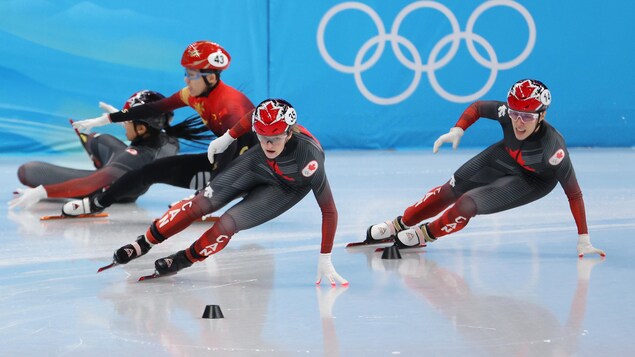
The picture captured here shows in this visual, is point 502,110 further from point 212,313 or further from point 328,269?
point 212,313

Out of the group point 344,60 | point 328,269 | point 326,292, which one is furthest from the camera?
point 344,60

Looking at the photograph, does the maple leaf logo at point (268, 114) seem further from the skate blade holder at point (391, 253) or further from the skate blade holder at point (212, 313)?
the skate blade holder at point (391, 253)

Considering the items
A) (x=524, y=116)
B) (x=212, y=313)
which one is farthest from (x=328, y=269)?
(x=524, y=116)

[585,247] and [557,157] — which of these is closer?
[557,157]

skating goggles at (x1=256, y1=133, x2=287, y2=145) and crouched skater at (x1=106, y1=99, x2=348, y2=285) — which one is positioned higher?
skating goggles at (x1=256, y1=133, x2=287, y2=145)

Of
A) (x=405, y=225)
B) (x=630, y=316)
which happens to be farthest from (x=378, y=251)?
(x=630, y=316)

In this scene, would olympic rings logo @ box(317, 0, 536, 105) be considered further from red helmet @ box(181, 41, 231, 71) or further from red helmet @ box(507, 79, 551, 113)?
red helmet @ box(507, 79, 551, 113)

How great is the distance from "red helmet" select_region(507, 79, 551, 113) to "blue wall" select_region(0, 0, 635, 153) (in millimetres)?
6951

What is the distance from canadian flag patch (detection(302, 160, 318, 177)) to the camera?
5.47 m

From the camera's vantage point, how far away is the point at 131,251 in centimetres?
559

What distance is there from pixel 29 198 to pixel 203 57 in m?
1.99

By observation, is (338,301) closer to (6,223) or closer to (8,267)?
(8,267)

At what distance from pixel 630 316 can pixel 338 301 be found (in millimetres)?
1295

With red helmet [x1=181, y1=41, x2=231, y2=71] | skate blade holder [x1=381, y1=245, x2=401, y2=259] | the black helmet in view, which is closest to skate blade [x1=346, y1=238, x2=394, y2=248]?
skate blade holder [x1=381, y1=245, x2=401, y2=259]
